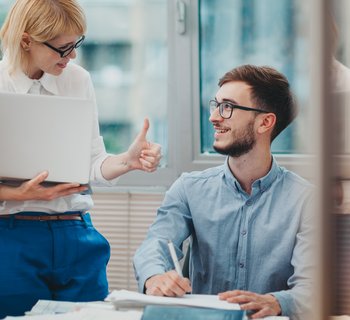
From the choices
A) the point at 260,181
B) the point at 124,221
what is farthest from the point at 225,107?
the point at 124,221

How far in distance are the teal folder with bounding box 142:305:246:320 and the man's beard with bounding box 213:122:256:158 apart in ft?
2.41

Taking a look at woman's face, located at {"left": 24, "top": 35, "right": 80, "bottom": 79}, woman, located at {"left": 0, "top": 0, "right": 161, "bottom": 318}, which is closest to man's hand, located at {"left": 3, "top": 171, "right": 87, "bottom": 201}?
woman, located at {"left": 0, "top": 0, "right": 161, "bottom": 318}

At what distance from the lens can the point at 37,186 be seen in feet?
6.15

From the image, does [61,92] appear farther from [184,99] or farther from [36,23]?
[184,99]

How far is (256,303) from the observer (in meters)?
1.56

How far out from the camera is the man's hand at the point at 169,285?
63.5 inches

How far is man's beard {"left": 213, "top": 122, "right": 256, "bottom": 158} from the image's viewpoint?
2043 mm

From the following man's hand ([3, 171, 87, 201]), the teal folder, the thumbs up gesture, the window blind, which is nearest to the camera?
the teal folder

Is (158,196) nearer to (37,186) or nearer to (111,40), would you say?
(111,40)

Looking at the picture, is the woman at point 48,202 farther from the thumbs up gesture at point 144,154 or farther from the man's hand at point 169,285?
the man's hand at point 169,285

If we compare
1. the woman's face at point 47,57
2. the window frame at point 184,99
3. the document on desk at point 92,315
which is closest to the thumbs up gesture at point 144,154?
the woman's face at point 47,57

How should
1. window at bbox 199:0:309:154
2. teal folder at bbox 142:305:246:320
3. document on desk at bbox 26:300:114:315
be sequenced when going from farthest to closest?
1. window at bbox 199:0:309:154
2. document on desk at bbox 26:300:114:315
3. teal folder at bbox 142:305:246:320

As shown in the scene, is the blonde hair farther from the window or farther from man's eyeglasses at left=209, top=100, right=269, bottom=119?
the window

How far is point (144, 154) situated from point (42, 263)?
18.3 inches
